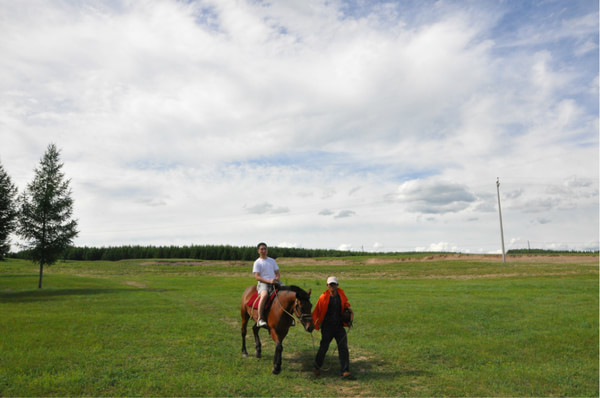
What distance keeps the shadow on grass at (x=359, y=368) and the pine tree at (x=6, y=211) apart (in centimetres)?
3292

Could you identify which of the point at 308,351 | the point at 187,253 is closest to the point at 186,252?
the point at 187,253

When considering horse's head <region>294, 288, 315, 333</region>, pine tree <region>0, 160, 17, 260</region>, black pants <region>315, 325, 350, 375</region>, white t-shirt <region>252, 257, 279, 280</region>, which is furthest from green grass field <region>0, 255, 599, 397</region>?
pine tree <region>0, 160, 17, 260</region>

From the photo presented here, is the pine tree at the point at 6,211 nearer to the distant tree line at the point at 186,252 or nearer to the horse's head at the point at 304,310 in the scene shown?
the horse's head at the point at 304,310

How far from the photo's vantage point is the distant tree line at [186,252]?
124m

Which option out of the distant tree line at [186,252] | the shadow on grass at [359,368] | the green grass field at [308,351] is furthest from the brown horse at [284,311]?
the distant tree line at [186,252]

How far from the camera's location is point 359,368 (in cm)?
1105

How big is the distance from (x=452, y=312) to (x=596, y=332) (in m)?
5.98

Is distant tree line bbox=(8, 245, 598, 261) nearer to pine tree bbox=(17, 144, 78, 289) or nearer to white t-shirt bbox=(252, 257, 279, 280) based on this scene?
pine tree bbox=(17, 144, 78, 289)

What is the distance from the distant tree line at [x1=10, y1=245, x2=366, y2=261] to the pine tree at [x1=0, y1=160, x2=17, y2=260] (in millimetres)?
88259

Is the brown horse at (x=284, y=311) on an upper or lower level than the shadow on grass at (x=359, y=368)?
upper

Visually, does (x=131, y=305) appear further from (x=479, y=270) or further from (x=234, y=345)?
(x=479, y=270)

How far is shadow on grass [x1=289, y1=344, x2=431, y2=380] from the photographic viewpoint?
408 inches

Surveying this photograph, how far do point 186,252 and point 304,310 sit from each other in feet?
416

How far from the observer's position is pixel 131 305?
78.7 feet
